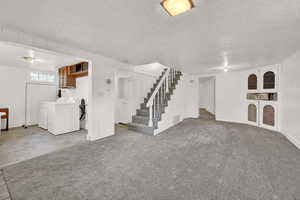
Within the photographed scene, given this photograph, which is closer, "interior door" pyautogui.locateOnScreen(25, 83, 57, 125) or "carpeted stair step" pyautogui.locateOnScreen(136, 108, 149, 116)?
"carpeted stair step" pyautogui.locateOnScreen(136, 108, 149, 116)

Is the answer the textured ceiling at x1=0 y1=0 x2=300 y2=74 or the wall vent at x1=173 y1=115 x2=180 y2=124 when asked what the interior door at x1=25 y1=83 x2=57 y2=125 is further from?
the wall vent at x1=173 y1=115 x2=180 y2=124

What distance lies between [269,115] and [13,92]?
30.1 ft

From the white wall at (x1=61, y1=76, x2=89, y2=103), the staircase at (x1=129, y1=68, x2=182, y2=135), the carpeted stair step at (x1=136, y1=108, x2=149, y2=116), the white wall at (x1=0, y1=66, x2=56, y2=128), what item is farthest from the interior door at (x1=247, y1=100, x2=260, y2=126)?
the white wall at (x1=0, y1=66, x2=56, y2=128)

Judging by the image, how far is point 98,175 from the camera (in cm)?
176

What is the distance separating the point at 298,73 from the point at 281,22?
2003mm

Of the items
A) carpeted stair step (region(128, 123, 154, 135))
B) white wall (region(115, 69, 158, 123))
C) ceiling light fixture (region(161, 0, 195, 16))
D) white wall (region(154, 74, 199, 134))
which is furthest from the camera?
white wall (region(115, 69, 158, 123))

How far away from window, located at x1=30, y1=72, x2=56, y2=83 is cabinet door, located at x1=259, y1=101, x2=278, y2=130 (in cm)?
850

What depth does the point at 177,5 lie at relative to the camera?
1403 millimetres

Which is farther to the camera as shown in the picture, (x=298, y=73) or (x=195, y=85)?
(x=195, y=85)

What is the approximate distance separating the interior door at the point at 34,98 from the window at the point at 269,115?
854 cm

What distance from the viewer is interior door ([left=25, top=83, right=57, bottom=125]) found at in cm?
461

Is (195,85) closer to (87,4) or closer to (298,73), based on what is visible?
(298,73)

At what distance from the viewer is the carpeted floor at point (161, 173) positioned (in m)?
1.42

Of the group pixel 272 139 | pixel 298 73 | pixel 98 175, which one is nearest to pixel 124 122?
pixel 98 175
